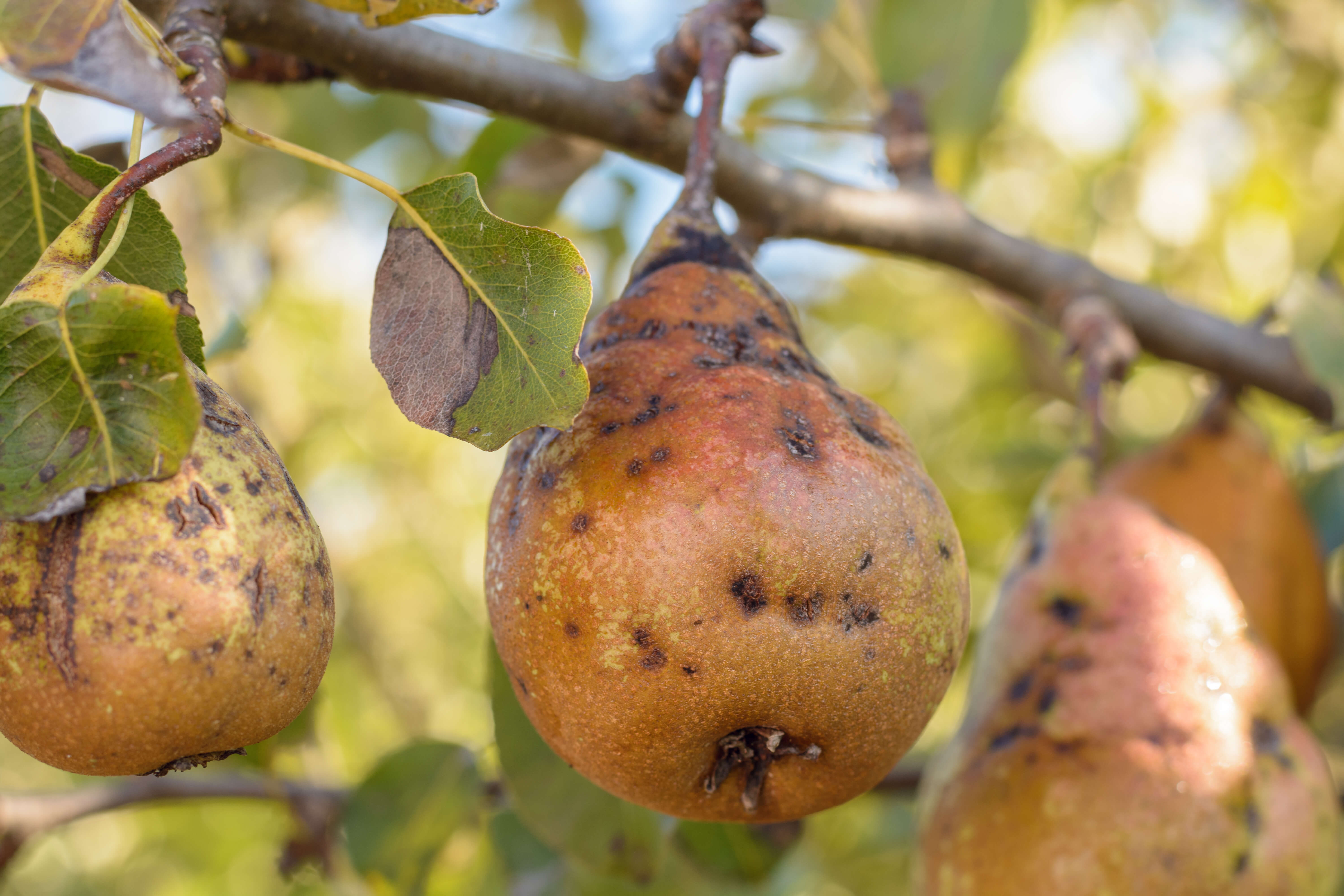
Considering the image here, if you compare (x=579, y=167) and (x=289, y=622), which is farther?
(x=579, y=167)

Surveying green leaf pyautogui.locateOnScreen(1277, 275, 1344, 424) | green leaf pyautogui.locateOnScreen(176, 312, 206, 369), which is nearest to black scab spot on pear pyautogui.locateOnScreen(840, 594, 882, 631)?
green leaf pyautogui.locateOnScreen(176, 312, 206, 369)

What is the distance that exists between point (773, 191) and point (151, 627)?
41.2 inches

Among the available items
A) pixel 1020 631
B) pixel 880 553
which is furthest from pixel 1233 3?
pixel 880 553

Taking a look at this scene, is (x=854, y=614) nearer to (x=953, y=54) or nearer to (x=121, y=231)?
(x=121, y=231)

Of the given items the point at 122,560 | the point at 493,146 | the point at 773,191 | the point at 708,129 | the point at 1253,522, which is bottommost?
the point at 1253,522

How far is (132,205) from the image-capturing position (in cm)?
81

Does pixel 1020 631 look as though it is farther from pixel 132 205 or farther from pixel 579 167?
pixel 132 205

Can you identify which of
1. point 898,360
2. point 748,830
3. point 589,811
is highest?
point 589,811

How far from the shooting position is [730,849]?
69.2 inches

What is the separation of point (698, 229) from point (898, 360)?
8.12ft

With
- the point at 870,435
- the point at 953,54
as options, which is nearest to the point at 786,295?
the point at 953,54

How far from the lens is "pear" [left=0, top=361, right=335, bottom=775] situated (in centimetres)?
67

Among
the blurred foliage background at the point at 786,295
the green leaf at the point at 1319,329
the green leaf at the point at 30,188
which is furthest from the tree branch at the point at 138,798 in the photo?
the green leaf at the point at 1319,329

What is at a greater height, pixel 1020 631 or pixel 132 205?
pixel 132 205
